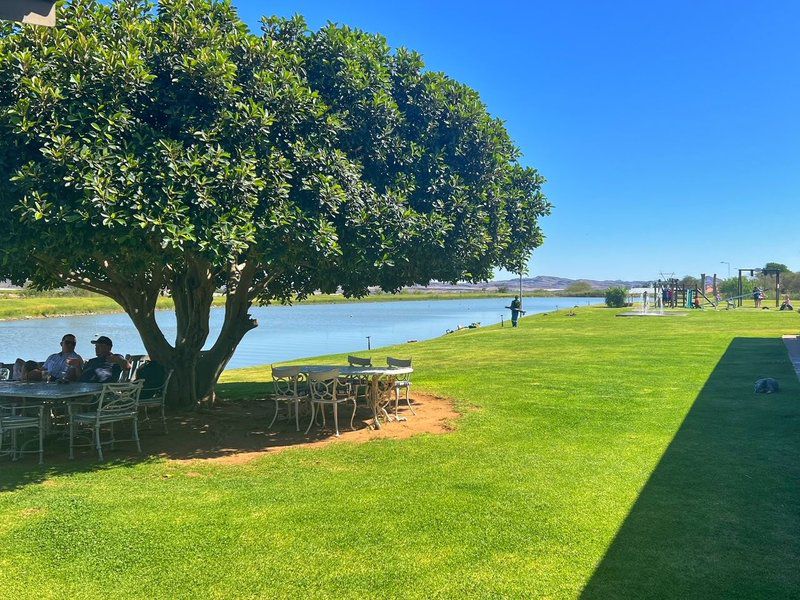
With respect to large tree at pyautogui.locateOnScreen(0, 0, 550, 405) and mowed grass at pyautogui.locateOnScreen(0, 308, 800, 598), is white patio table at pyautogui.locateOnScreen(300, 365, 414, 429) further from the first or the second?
large tree at pyautogui.locateOnScreen(0, 0, 550, 405)

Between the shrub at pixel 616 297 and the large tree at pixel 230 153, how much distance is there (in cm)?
4220

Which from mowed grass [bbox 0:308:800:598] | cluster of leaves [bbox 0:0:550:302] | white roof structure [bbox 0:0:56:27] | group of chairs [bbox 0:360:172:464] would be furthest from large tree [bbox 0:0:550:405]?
white roof structure [bbox 0:0:56:27]

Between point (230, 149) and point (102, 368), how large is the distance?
12.2ft

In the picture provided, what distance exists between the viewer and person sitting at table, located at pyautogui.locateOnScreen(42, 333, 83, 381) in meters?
8.35

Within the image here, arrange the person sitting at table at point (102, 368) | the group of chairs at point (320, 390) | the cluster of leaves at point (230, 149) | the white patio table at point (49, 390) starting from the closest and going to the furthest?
the cluster of leaves at point (230, 149)
the white patio table at point (49, 390)
the person sitting at table at point (102, 368)
the group of chairs at point (320, 390)

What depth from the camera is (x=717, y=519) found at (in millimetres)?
5016

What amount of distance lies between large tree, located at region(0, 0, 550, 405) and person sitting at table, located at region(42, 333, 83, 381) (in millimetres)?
1152

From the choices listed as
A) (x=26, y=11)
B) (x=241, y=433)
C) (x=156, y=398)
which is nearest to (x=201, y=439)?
(x=241, y=433)

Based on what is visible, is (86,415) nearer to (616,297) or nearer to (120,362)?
(120,362)

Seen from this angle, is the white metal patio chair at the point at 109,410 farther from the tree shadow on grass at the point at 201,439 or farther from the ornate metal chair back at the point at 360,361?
the ornate metal chair back at the point at 360,361

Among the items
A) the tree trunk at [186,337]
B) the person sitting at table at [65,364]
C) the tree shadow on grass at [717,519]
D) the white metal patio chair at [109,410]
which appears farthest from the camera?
the tree trunk at [186,337]

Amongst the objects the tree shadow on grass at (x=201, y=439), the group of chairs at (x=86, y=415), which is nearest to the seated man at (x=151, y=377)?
the group of chairs at (x=86, y=415)

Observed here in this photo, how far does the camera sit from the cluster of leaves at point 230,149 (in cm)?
614

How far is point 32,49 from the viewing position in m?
6.53
